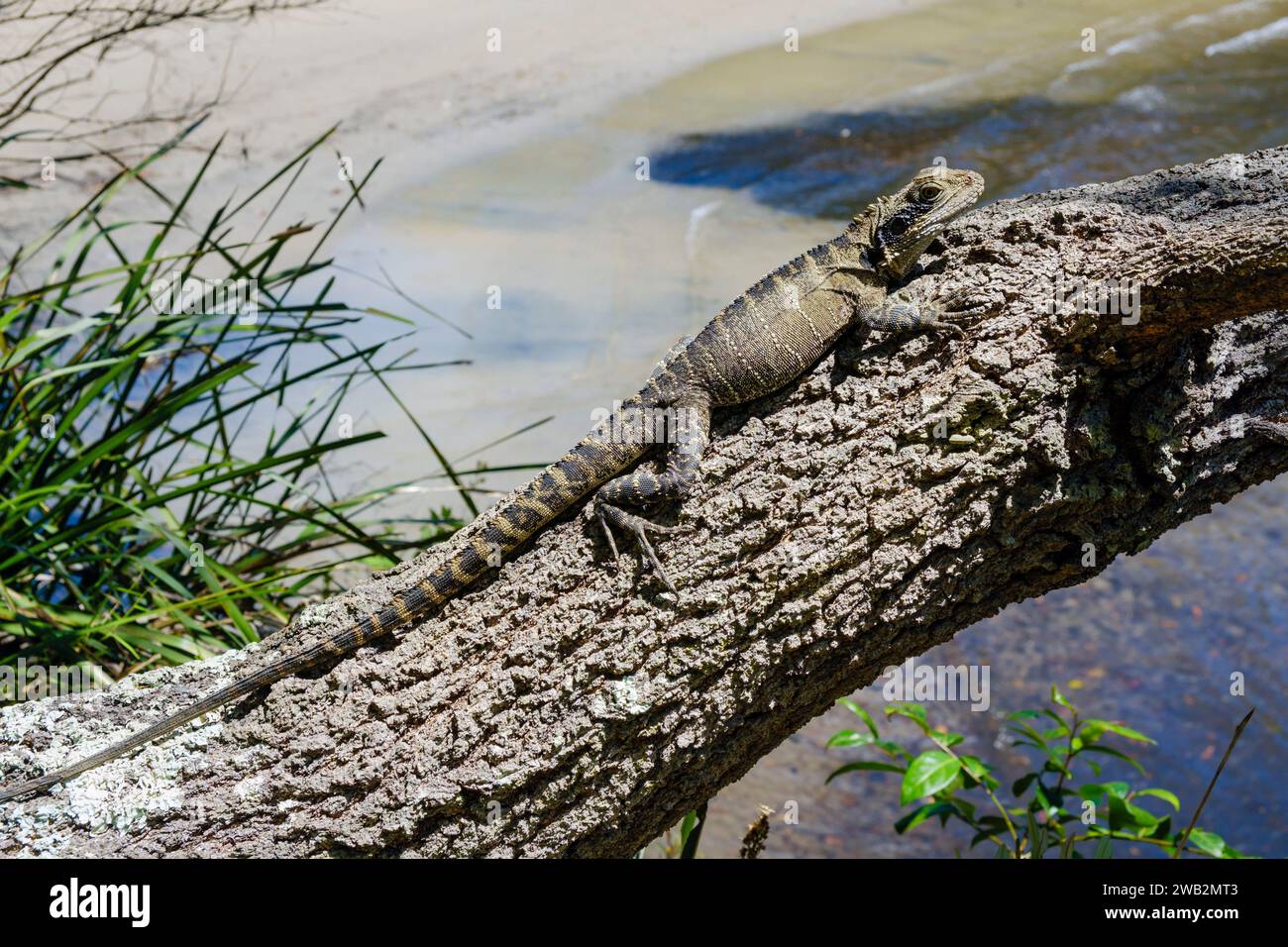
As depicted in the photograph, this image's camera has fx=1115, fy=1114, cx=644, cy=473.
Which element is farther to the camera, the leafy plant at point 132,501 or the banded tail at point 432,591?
the leafy plant at point 132,501

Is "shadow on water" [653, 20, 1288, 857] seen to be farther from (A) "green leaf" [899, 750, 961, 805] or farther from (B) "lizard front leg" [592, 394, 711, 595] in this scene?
(A) "green leaf" [899, 750, 961, 805]

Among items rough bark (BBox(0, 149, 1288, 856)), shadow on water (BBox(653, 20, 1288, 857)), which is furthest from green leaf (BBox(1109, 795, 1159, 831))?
shadow on water (BBox(653, 20, 1288, 857))

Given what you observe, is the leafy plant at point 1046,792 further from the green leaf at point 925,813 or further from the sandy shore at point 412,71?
the sandy shore at point 412,71

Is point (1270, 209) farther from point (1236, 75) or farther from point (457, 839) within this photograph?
point (1236, 75)

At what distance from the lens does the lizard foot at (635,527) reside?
9.48 ft

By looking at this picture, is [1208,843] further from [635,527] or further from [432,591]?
[432,591]

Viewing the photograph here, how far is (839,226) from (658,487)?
8.32m

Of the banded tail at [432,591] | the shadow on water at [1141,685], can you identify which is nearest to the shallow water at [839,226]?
the shadow on water at [1141,685]

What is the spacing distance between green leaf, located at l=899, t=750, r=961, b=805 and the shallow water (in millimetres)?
2414

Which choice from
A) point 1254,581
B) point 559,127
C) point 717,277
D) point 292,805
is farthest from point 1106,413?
point 559,127

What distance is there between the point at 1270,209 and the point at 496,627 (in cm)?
227

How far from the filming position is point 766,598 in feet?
9.36

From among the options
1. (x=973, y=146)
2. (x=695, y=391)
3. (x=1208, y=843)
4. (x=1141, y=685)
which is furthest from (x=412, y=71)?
(x=1208, y=843)

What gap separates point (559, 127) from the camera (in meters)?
12.5
